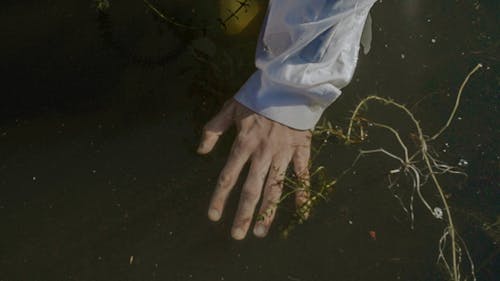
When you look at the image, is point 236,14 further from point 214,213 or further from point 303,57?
point 214,213

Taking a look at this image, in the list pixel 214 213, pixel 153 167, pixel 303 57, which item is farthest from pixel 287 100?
pixel 153 167

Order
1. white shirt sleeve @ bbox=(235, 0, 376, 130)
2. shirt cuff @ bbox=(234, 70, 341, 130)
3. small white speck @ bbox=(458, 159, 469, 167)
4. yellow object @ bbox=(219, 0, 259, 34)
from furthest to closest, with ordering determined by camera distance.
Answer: small white speck @ bbox=(458, 159, 469, 167) → yellow object @ bbox=(219, 0, 259, 34) → shirt cuff @ bbox=(234, 70, 341, 130) → white shirt sleeve @ bbox=(235, 0, 376, 130)

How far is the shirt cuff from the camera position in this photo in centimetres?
135

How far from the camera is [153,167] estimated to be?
1.65 m

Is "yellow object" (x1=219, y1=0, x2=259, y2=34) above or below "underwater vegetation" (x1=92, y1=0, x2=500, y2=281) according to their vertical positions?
above

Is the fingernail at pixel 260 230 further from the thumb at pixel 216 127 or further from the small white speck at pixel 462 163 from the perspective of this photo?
the small white speck at pixel 462 163

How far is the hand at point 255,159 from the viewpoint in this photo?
1.44 m

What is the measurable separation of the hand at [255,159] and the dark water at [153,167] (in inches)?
4.8

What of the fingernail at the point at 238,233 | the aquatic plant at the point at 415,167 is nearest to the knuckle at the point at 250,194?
the fingernail at the point at 238,233

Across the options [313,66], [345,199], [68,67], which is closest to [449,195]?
[345,199]

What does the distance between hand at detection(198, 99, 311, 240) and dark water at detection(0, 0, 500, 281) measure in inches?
4.8

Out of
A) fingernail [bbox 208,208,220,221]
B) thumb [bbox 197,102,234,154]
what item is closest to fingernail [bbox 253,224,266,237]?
fingernail [bbox 208,208,220,221]

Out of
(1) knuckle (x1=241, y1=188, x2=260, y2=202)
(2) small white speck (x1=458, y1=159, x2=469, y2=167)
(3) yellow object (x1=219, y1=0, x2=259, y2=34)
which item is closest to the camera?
(1) knuckle (x1=241, y1=188, x2=260, y2=202)

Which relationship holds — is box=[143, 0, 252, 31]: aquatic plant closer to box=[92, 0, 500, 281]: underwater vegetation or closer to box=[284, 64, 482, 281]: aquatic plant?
box=[92, 0, 500, 281]: underwater vegetation
